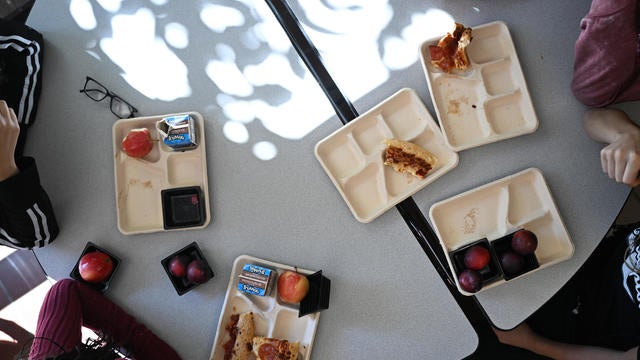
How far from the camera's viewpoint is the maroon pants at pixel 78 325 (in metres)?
1.28

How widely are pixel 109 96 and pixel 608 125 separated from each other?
1.41 m

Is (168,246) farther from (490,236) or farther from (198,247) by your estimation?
(490,236)

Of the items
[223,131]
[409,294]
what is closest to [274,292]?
[409,294]

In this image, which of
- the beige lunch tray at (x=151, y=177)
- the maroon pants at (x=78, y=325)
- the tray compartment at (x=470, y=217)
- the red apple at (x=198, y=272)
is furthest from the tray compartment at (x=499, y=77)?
the maroon pants at (x=78, y=325)

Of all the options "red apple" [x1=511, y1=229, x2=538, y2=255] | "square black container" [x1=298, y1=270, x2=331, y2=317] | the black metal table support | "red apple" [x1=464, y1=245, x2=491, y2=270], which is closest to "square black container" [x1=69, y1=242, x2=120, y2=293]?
"square black container" [x1=298, y1=270, x2=331, y2=317]

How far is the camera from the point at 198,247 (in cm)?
132

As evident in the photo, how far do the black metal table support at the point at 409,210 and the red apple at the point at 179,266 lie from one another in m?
0.60

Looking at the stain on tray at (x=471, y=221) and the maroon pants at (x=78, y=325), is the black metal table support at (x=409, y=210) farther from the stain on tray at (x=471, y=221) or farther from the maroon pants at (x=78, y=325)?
the maroon pants at (x=78, y=325)

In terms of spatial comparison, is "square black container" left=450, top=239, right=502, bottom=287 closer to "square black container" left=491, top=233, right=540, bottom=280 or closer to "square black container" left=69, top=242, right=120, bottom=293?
"square black container" left=491, top=233, right=540, bottom=280

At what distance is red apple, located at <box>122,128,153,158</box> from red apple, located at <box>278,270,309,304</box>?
542 millimetres

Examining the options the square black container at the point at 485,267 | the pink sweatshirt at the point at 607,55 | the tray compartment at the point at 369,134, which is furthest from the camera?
the tray compartment at the point at 369,134

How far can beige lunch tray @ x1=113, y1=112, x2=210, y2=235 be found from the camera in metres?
1.34

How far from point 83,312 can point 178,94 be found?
695 mm

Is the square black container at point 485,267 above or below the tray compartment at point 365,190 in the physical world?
below
